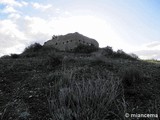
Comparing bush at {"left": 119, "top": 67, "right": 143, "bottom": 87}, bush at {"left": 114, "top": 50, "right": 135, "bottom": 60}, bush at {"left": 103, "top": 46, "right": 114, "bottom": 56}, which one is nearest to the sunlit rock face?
bush at {"left": 103, "top": 46, "right": 114, "bottom": 56}

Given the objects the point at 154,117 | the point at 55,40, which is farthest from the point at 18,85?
the point at 55,40

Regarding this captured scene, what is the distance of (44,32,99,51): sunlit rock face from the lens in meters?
18.1

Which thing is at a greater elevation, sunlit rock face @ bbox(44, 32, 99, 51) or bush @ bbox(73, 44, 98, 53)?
sunlit rock face @ bbox(44, 32, 99, 51)

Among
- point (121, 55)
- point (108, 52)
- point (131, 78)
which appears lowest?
point (131, 78)

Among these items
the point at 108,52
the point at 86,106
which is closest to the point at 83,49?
the point at 108,52

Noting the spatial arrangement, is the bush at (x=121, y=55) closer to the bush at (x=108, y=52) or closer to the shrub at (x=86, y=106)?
the bush at (x=108, y=52)

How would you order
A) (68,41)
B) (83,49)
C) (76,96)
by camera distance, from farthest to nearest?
(68,41) < (83,49) < (76,96)

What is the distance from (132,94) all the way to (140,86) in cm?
65

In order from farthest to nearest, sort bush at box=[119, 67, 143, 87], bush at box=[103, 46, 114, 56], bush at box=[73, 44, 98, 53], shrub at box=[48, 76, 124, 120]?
1. bush at box=[73, 44, 98, 53]
2. bush at box=[103, 46, 114, 56]
3. bush at box=[119, 67, 143, 87]
4. shrub at box=[48, 76, 124, 120]

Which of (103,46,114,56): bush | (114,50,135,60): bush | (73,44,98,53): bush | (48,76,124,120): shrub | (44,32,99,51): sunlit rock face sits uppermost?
(44,32,99,51): sunlit rock face

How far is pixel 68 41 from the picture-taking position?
1872 centimetres

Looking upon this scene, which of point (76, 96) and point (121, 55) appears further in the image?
point (121, 55)

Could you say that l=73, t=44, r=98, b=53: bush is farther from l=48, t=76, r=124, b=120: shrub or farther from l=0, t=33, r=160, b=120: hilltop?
l=48, t=76, r=124, b=120: shrub

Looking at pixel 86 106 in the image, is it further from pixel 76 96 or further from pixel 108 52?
pixel 108 52
